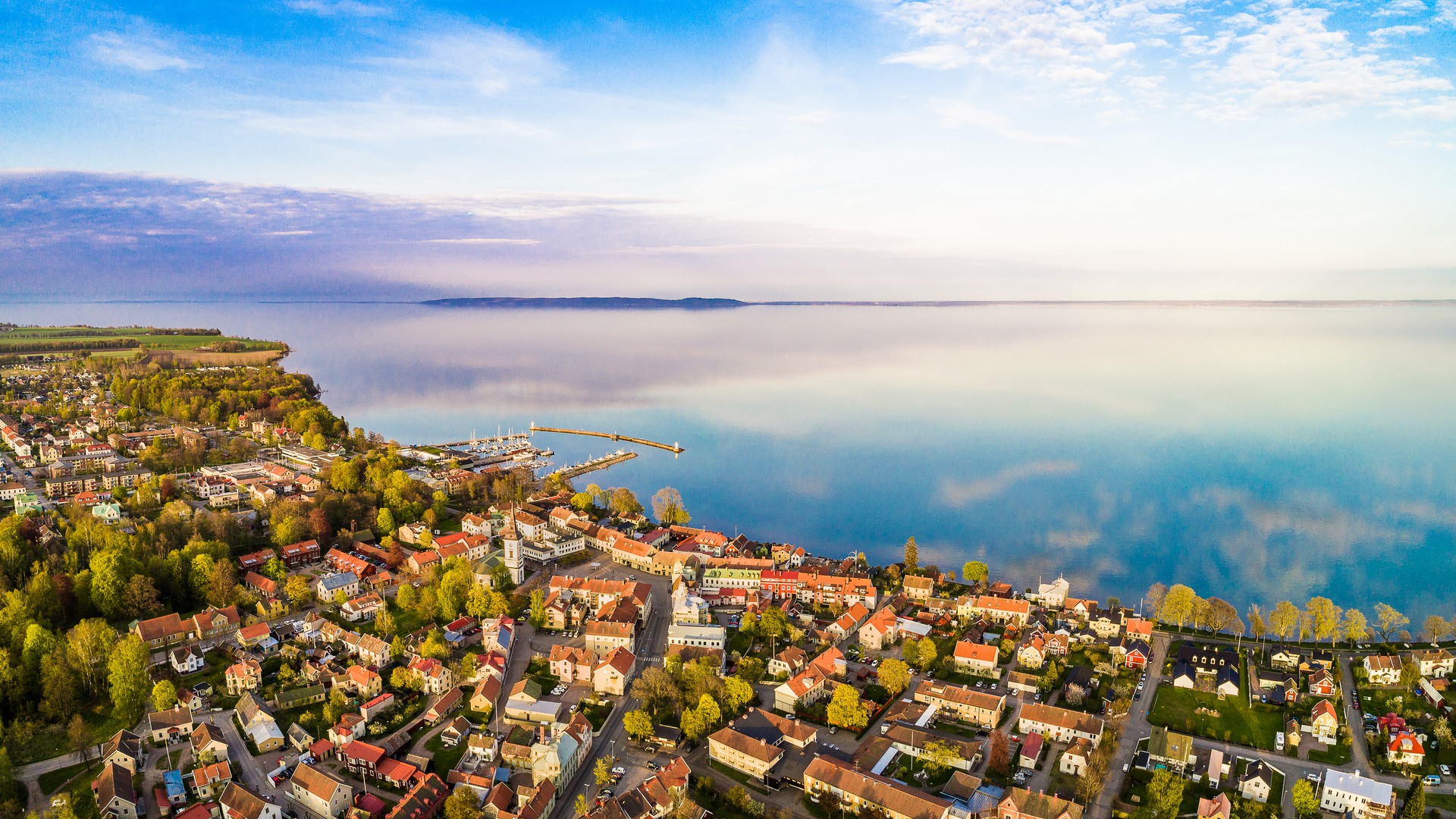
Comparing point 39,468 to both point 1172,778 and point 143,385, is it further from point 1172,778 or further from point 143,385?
point 1172,778

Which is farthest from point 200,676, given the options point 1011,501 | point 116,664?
point 1011,501

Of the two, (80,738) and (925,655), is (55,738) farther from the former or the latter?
(925,655)

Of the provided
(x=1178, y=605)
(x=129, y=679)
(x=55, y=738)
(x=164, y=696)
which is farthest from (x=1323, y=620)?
(x=55, y=738)

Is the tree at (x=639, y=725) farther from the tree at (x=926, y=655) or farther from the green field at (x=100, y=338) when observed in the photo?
the green field at (x=100, y=338)

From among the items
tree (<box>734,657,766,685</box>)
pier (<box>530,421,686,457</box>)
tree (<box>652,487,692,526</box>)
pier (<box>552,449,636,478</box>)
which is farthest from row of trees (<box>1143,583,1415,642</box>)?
pier (<box>530,421,686,457</box>)

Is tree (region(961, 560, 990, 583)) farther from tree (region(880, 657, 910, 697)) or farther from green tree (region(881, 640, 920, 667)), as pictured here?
tree (region(880, 657, 910, 697))

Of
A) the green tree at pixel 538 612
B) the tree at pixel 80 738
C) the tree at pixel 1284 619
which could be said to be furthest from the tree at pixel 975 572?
the tree at pixel 80 738
